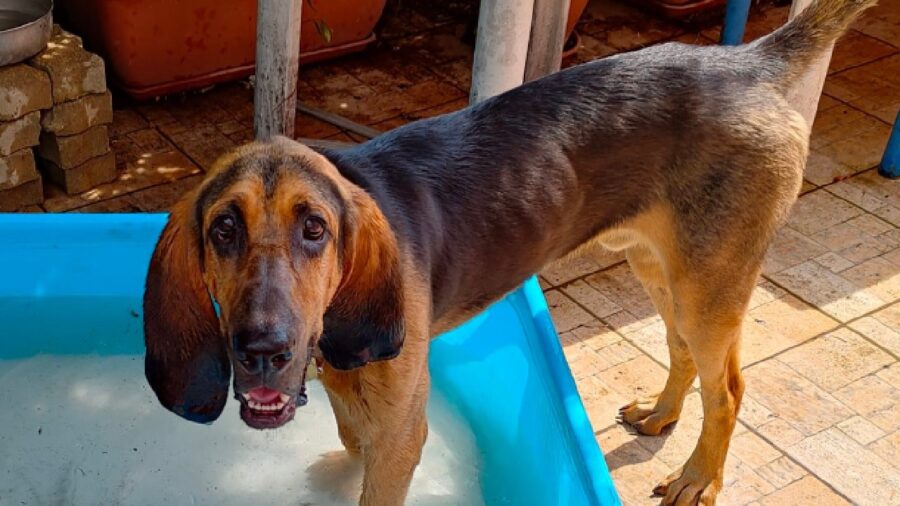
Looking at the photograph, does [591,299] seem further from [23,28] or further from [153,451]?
[23,28]

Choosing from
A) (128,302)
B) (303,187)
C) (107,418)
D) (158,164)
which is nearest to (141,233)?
(128,302)

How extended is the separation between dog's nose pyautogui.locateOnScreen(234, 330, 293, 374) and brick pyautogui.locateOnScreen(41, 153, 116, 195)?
3599 millimetres

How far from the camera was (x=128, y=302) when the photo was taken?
5.51 meters

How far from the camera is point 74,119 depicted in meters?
6.17

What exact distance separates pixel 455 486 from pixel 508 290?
3.28ft

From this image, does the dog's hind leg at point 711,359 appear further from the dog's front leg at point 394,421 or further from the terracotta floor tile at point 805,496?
the dog's front leg at point 394,421

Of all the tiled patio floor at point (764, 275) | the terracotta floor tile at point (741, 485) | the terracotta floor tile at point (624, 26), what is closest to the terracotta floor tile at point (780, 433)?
the tiled patio floor at point (764, 275)

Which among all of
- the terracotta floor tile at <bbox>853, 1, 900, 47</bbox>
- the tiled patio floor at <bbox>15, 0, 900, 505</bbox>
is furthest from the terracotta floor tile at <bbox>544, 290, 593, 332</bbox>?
the terracotta floor tile at <bbox>853, 1, 900, 47</bbox>

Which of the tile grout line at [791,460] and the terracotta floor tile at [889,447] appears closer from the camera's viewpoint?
the tile grout line at [791,460]

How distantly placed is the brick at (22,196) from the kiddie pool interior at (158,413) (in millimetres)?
938

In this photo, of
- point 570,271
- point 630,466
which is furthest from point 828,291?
point 630,466

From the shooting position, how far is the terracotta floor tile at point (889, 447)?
197 inches

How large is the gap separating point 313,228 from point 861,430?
2.92 meters

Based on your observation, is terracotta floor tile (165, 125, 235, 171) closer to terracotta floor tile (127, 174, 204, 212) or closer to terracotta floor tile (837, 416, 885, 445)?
terracotta floor tile (127, 174, 204, 212)
